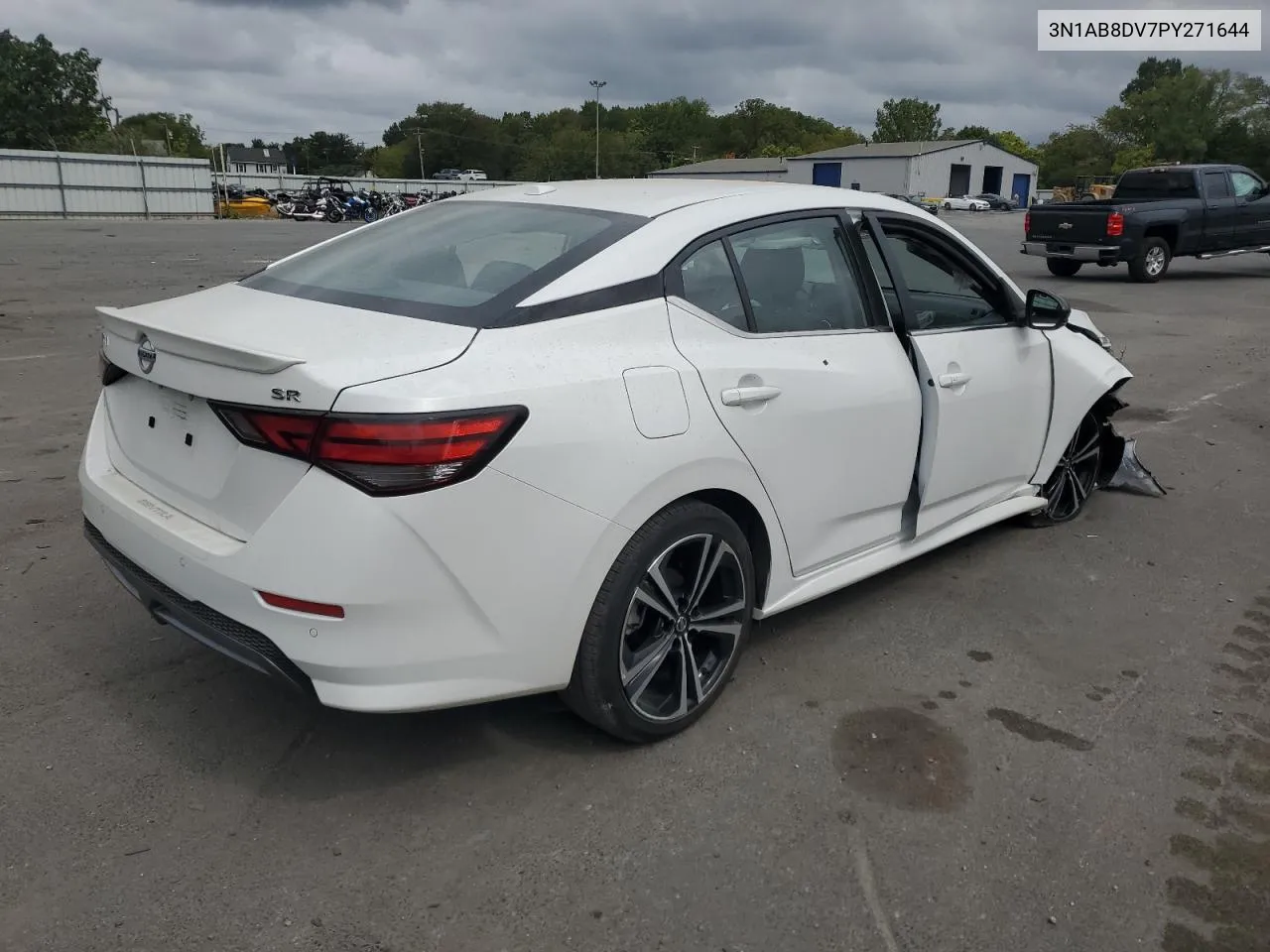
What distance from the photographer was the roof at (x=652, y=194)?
3.38 metres

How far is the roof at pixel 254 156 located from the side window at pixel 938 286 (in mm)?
130064

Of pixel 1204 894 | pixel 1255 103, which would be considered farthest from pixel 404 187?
pixel 1255 103

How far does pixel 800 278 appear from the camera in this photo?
11.6 ft

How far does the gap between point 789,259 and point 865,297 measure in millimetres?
374

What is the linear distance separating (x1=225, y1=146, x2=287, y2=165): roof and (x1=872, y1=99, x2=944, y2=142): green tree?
7272 centimetres

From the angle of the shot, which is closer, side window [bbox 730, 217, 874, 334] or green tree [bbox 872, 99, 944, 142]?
Result: side window [bbox 730, 217, 874, 334]

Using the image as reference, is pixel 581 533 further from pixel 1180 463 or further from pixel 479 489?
pixel 1180 463

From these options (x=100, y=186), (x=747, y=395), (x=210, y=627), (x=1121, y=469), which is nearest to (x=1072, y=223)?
(x=1121, y=469)

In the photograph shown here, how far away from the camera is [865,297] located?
3.72 meters

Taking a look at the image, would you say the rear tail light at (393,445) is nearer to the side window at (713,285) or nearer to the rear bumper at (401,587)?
the rear bumper at (401,587)

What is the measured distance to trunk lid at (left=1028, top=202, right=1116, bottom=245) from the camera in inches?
664

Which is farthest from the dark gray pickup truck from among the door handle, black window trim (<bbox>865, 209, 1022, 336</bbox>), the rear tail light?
the rear tail light

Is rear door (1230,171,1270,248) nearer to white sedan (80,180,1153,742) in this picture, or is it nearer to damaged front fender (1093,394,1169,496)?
damaged front fender (1093,394,1169,496)

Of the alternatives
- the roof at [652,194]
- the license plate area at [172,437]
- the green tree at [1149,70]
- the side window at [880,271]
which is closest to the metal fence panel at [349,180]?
the roof at [652,194]
